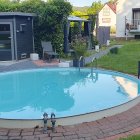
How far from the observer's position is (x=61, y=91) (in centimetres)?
1096

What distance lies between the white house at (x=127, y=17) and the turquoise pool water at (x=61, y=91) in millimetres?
Answer: 20614

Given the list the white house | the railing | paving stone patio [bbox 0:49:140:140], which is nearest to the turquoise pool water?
paving stone patio [bbox 0:49:140:140]

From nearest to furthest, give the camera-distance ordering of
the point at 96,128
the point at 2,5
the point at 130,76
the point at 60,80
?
the point at 96,128 → the point at 130,76 → the point at 60,80 → the point at 2,5

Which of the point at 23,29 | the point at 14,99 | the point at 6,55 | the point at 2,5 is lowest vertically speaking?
the point at 14,99

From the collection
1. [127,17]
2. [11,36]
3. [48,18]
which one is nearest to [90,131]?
[11,36]

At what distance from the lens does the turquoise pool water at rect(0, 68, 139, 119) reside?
8.45 meters

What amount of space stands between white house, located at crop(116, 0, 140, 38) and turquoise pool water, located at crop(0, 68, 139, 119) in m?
20.6

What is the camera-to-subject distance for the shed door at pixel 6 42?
16.6 metres

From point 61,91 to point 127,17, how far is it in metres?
25.7

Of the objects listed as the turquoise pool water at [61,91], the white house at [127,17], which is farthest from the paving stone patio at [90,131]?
the white house at [127,17]

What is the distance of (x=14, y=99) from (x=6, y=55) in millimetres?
7060

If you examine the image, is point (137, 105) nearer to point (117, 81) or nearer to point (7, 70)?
point (117, 81)

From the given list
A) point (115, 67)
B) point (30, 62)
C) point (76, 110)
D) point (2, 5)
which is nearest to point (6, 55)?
point (30, 62)

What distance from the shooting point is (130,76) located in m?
12.1
